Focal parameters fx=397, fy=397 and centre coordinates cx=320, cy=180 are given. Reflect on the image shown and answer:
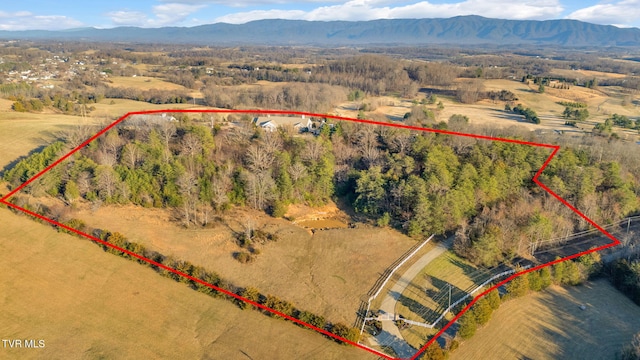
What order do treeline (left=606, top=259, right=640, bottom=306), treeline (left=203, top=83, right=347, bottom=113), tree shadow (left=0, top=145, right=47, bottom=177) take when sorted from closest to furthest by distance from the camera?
1. treeline (left=606, top=259, right=640, bottom=306)
2. tree shadow (left=0, top=145, right=47, bottom=177)
3. treeline (left=203, top=83, right=347, bottom=113)

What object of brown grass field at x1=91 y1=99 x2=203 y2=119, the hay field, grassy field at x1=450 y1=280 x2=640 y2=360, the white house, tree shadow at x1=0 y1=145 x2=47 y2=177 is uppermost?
the hay field

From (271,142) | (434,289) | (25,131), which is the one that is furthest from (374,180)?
(25,131)

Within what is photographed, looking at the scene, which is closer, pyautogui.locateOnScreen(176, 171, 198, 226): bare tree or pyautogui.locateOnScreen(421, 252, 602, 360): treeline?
pyautogui.locateOnScreen(421, 252, 602, 360): treeline

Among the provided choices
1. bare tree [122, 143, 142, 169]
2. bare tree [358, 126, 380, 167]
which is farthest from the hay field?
bare tree [358, 126, 380, 167]

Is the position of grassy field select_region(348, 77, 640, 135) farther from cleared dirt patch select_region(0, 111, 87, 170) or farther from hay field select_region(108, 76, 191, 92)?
hay field select_region(108, 76, 191, 92)

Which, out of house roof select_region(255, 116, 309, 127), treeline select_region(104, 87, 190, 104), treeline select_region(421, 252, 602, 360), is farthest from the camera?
treeline select_region(104, 87, 190, 104)
